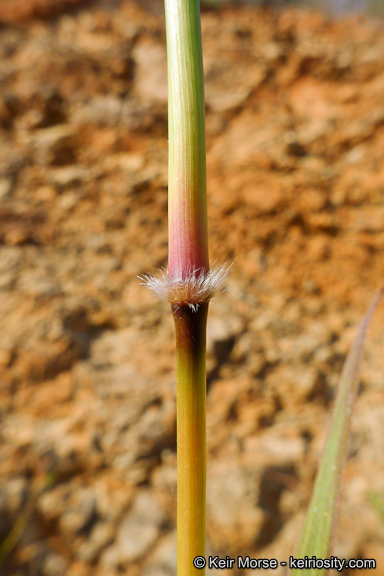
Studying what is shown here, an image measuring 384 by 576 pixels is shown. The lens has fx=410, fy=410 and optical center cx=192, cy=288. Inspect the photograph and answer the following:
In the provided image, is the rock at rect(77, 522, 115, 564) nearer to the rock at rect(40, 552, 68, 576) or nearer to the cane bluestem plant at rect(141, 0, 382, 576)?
the rock at rect(40, 552, 68, 576)

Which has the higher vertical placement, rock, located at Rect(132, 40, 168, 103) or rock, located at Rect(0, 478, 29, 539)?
rock, located at Rect(132, 40, 168, 103)

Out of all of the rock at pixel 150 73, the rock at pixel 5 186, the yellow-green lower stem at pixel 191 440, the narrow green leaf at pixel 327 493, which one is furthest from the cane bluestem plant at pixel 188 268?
the rock at pixel 150 73

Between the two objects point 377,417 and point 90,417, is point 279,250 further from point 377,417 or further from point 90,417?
point 90,417

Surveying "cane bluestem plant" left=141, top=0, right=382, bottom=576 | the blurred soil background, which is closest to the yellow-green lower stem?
"cane bluestem plant" left=141, top=0, right=382, bottom=576

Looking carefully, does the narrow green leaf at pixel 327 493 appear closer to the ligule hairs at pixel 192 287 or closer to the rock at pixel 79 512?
the ligule hairs at pixel 192 287

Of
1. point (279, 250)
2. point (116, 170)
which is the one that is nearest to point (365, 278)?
point (279, 250)

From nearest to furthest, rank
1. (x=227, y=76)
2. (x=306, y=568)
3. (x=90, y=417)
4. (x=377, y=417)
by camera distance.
Answer: 1. (x=306, y=568)
2. (x=90, y=417)
3. (x=377, y=417)
4. (x=227, y=76)
